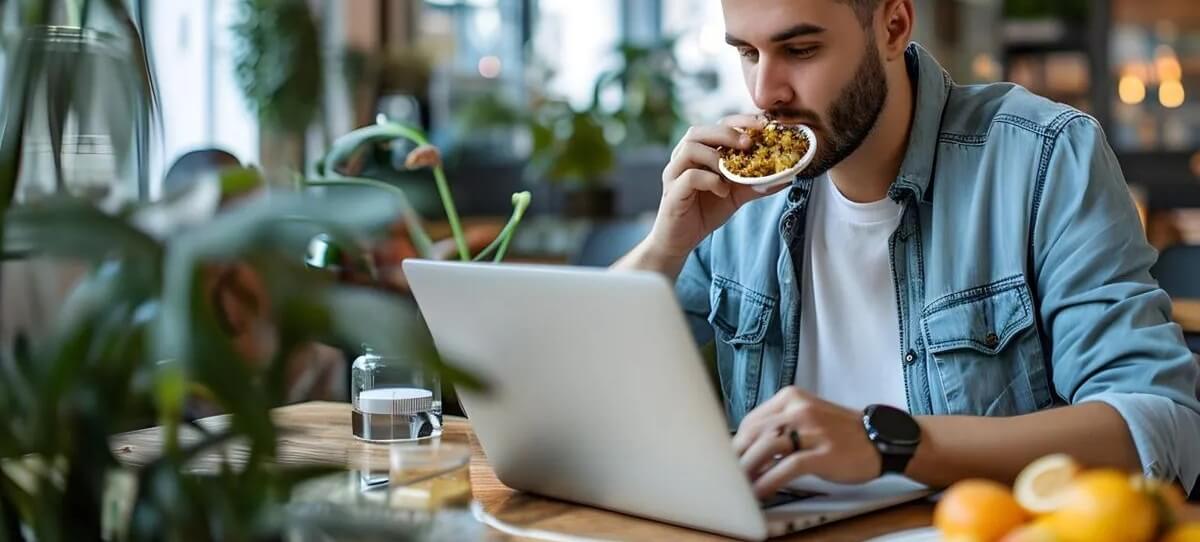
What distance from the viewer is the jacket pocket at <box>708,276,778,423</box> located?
1.68 meters

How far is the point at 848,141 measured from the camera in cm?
162

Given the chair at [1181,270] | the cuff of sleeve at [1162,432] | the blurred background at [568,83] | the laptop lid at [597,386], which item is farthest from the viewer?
the blurred background at [568,83]

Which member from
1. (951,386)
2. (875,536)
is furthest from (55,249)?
(951,386)

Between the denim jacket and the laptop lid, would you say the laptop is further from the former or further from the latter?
the denim jacket

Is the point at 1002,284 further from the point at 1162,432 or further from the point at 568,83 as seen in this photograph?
the point at 568,83

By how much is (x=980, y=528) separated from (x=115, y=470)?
0.49 meters

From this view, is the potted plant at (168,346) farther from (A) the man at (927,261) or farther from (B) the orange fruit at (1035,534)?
(A) the man at (927,261)

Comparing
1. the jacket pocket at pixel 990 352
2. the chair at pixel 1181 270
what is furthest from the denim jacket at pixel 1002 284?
the chair at pixel 1181 270

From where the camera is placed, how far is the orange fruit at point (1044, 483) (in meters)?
0.81

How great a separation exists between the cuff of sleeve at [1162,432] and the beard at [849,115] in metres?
0.46

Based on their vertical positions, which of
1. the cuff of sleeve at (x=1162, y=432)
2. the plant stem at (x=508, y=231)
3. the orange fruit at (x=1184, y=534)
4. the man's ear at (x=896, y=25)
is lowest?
the cuff of sleeve at (x=1162, y=432)

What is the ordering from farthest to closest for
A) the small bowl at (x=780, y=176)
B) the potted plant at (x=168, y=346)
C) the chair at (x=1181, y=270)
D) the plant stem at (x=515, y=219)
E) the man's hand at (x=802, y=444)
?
the chair at (x=1181, y=270)
the plant stem at (x=515, y=219)
the small bowl at (x=780, y=176)
the man's hand at (x=802, y=444)
the potted plant at (x=168, y=346)

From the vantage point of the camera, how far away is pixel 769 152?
1549mm

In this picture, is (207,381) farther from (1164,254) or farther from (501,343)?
(1164,254)
